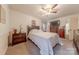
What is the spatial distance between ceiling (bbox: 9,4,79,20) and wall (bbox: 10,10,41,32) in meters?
0.07

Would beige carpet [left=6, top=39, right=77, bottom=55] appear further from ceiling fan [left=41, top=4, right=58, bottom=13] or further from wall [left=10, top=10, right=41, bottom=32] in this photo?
ceiling fan [left=41, top=4, right=58, bottom=13]

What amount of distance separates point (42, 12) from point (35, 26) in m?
0.27

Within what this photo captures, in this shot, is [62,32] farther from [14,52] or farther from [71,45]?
[14,52]

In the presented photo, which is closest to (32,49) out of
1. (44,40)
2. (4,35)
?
(44,40)

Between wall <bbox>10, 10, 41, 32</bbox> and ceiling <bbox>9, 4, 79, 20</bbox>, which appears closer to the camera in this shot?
ceiling <bbox>9, 4, 79, 20</bbox>

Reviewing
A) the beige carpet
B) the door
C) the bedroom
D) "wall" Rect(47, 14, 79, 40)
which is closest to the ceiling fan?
the bedroom

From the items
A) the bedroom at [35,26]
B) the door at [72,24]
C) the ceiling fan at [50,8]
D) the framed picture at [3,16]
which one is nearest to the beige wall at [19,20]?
the bedroom at [35,26]

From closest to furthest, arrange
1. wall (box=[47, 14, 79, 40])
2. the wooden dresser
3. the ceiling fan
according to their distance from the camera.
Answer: the ceiling fan < wall (box=[47, 14, 79, 40]) < the wooden dresser

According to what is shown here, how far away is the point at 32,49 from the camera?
75.2 inches

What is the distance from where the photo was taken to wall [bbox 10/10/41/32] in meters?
1.89

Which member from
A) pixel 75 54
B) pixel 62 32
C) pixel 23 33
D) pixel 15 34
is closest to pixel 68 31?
pixel 62 32

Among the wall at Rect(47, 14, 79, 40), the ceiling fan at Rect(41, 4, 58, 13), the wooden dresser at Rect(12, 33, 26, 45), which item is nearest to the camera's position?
the ceiling fan at Rect(41, 4, 58, 13)

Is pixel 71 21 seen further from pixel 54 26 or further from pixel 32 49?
pixel 32 49

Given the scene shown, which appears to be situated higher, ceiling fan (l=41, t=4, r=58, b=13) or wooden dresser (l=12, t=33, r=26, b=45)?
ceiling fan (l=41, t=4, r=58, b=13)
